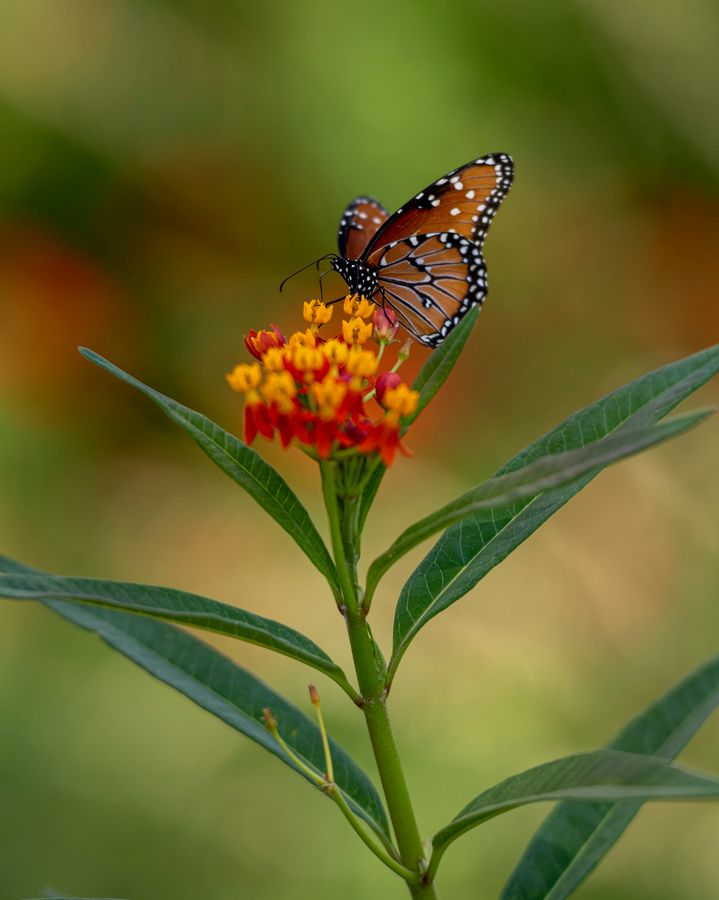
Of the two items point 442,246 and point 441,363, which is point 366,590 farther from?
point 442,246

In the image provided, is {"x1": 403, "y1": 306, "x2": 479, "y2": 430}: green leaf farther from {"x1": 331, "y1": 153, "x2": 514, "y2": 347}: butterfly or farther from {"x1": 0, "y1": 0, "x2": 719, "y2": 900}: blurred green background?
{"x1": 0, "y1": 0, "x2": 719, "y2": 900}: blurred green background

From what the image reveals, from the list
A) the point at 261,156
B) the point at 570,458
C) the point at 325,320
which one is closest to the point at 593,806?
the point at 570,458

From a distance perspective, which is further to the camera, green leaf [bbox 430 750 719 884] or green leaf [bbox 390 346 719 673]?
green leaf [bbox 390 346 719 673]

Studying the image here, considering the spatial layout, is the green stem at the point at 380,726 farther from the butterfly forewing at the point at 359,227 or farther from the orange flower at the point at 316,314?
the butterfly forewing at the point at 359,227

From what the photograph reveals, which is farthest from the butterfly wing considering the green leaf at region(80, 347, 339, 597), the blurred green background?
the blurred green background

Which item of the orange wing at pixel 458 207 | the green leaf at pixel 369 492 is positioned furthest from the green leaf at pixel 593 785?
the orange wing at pixel 458 207

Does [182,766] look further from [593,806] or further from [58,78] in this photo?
[58,78]

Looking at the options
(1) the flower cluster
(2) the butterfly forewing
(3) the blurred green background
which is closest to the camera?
(1) the flower cluster
